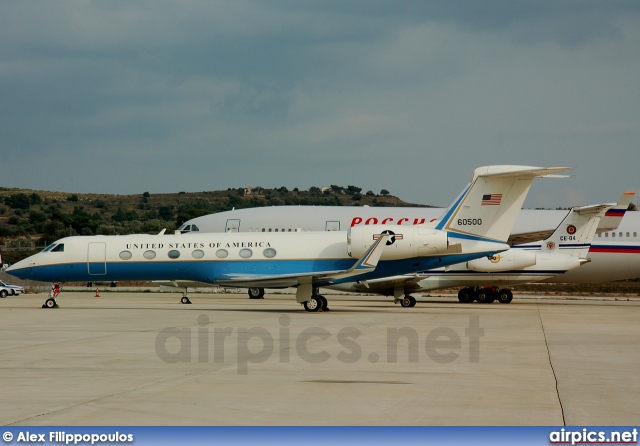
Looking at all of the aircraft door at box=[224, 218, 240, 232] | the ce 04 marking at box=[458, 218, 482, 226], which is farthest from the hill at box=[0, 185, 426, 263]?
the ce 04 marking at box=[458, 218, 482, 226]

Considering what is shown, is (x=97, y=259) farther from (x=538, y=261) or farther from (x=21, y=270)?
(x=538, y=261)

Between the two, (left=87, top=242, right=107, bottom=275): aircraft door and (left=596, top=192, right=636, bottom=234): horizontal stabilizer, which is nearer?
(left=87, top=242, right=107, bottom=275): aircraft door

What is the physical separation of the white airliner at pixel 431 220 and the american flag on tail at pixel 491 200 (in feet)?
41.2

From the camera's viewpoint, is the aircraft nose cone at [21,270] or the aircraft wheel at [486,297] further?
the aircraft wheel at [486,297]

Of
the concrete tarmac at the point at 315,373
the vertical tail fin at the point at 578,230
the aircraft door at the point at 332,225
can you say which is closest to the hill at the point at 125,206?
the aircraft door at the point at 332,225

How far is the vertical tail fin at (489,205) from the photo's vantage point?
27984 millimetres

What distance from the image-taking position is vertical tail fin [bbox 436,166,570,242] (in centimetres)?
2798

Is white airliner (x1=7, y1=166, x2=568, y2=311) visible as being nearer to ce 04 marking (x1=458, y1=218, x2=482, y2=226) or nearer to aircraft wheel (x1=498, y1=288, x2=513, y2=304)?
ce 04 marking (x1=458, y1=218, x2=482, y2=226)

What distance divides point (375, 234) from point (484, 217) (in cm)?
386

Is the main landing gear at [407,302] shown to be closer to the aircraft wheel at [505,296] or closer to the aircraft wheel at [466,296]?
the aircraft wheel at [466,296]

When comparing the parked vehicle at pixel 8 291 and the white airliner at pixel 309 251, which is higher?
the white airliner at pixel 309 251

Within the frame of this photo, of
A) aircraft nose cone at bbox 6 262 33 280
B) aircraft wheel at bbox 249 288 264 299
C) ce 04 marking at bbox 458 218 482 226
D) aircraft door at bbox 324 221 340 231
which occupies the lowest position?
aircraft wheel at bbox 249 288 264 299

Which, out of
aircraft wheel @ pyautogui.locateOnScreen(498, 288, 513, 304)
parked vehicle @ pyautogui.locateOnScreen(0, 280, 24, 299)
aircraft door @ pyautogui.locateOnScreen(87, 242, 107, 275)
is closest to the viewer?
aircraft door @ pyautogui.locateOnScreen(87, 242, 107, 275)

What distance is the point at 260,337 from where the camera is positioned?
1811cm
